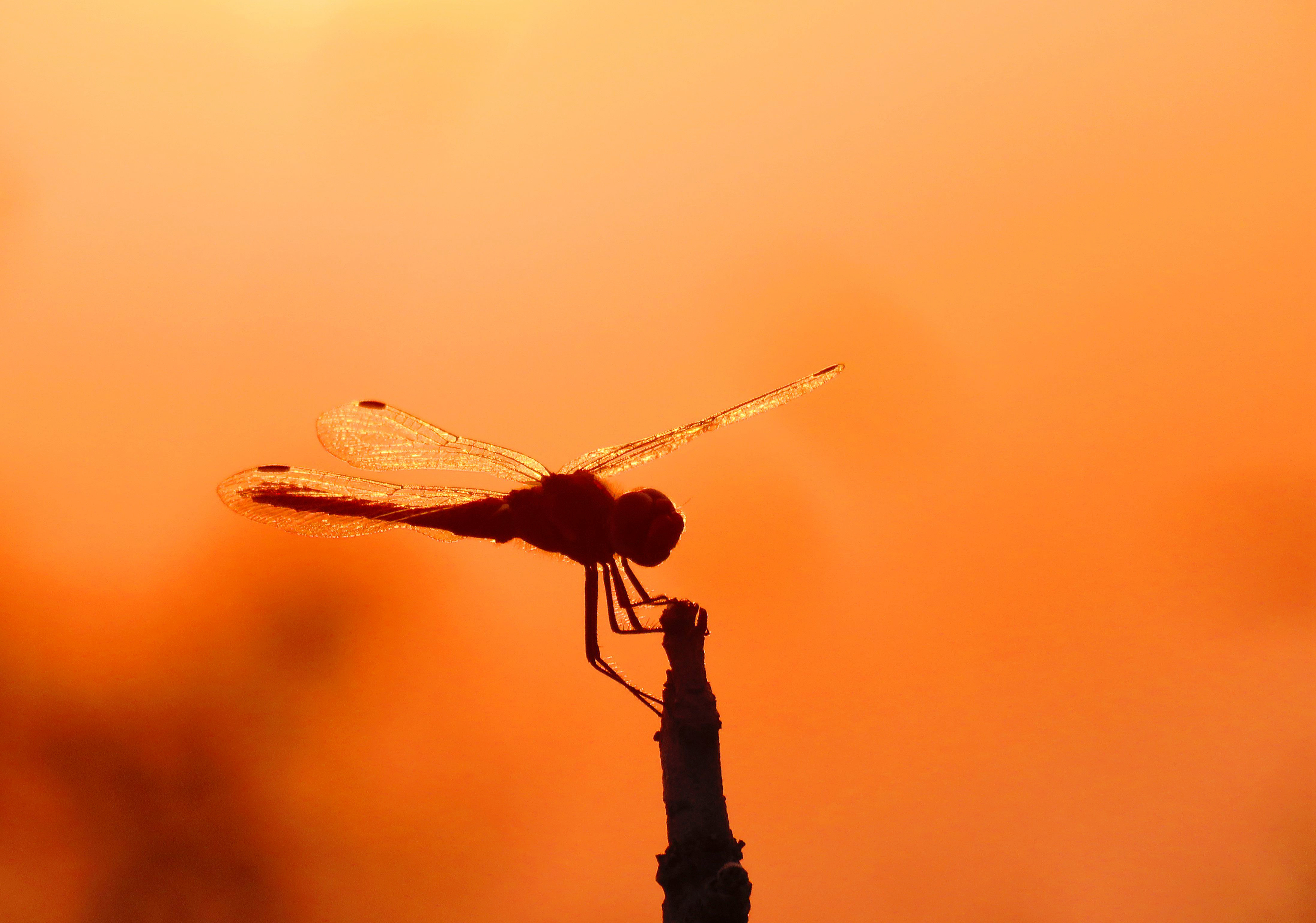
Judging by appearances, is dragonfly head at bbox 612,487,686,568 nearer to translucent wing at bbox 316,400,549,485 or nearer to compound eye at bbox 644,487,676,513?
compound eye at bbox 644,487,676,513

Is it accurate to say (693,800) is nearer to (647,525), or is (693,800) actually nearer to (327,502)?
(647,525)

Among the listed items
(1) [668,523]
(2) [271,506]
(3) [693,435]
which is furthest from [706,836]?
(2) [271,506]

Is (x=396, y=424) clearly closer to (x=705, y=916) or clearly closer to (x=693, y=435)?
(x=693, y=435)

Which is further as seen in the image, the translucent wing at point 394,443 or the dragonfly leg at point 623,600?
the translucent wing at point 394,443

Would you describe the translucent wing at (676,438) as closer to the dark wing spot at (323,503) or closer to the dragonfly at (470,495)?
the dragonfly at (470,495)

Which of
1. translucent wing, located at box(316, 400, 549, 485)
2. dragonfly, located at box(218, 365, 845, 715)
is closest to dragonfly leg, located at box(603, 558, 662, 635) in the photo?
dragonfly, located at box(218, 365, 845, 715)

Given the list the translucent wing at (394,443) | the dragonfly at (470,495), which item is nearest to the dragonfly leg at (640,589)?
the dragonfly at (470,495)
